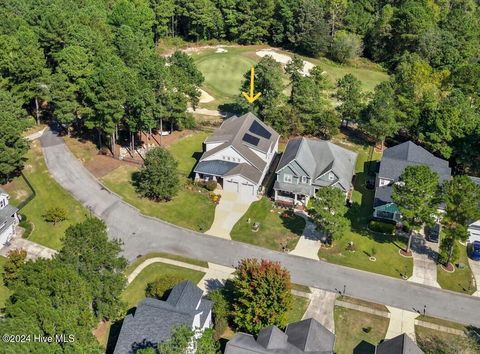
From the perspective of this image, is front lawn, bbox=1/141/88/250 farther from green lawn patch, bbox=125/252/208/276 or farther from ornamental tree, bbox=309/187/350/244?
ornamental tree, bbox=309/187/350/244

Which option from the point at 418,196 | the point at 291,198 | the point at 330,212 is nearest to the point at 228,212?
the point at 291,198

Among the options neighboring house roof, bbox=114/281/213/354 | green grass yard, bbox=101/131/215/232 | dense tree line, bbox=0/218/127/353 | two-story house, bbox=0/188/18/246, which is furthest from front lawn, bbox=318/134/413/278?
two-story house, bbox=0/188/18/246

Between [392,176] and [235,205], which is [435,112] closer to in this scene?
[392,176]

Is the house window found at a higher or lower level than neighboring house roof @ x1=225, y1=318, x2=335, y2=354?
lower

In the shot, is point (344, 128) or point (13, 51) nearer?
point (13, 51)

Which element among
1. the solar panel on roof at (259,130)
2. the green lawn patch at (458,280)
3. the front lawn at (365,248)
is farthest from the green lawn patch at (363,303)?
the solar panel on roof at (259,130)

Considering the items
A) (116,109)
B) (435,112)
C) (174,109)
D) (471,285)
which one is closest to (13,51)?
(116,109)

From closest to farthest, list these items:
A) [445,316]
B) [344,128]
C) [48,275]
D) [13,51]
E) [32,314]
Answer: [32,314] < [48,275] < [445,316] < [13,51] < [344,128]
